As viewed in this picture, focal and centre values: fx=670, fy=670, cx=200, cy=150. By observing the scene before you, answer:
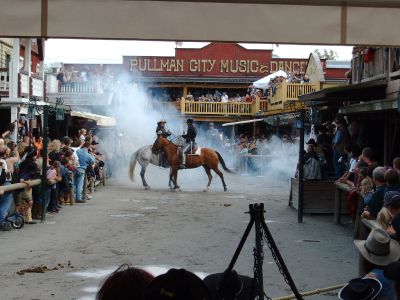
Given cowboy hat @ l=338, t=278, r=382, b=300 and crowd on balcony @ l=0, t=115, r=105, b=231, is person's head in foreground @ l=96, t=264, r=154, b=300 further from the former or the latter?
crowd on balcony @ l=0, t=115, r=105, b=231

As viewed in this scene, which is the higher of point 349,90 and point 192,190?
point 349,90

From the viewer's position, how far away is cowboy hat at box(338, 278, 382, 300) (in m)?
3.64

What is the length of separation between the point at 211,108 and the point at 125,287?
41.4m

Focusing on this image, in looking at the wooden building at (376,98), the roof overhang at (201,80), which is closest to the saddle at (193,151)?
the wooden building at (376,98)

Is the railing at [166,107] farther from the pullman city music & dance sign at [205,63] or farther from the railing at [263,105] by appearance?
the railing at [263,105]

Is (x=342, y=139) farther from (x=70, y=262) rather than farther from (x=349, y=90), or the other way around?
(x=70, y=262)

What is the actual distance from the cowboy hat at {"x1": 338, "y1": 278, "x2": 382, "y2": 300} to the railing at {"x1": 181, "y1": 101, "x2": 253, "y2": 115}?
1551 inches

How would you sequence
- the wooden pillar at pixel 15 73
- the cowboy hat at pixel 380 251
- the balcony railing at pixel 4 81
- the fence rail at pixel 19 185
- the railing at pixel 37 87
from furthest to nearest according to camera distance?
the railing at pixel 37 87 → the balcony railing at pixel 4 81 → the wooden pillar at pixel 15 73 → the fence rail at pixel 19 185 → the cowboy hat at pixel 380 251

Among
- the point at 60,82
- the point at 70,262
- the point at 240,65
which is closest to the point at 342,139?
the point at 70,262

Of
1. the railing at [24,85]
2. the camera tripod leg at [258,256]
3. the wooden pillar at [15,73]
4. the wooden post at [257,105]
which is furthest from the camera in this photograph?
the wooden post at [257,105]

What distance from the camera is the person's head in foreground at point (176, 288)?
2246mm

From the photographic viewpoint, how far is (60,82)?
36000 millimetres

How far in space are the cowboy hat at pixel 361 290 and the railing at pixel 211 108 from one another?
39.4 metres

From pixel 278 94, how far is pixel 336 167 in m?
18.9
